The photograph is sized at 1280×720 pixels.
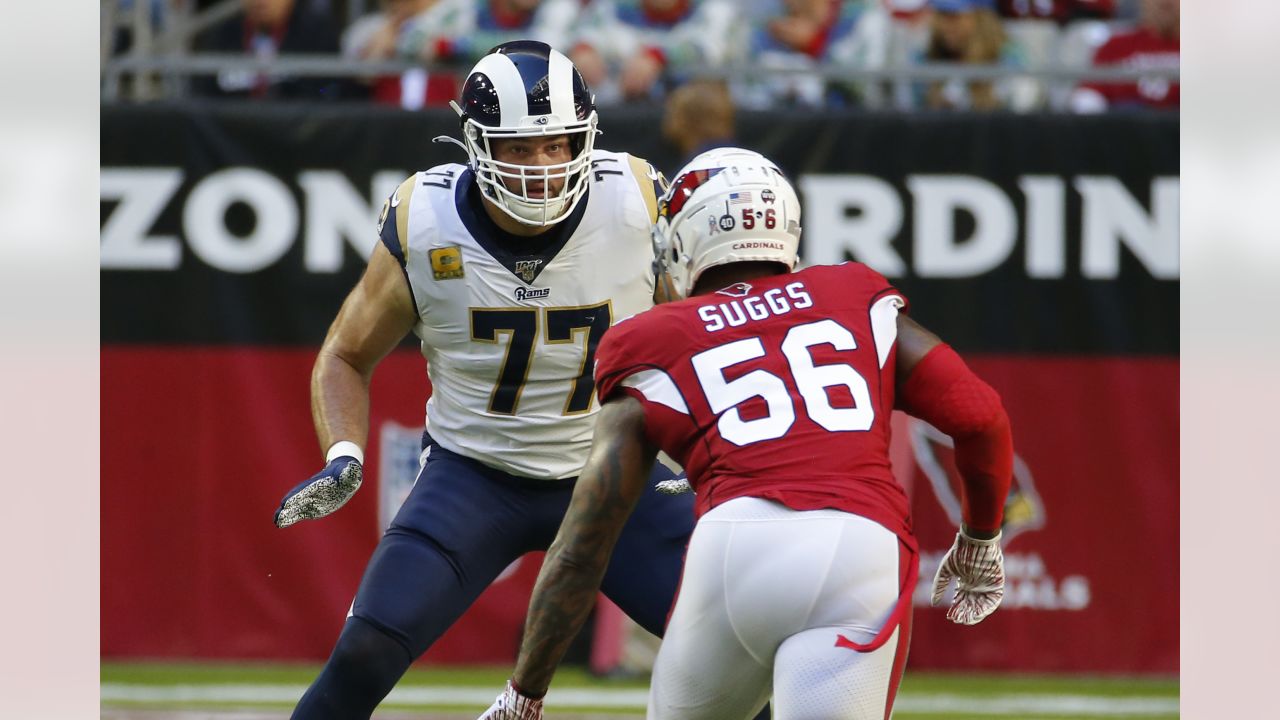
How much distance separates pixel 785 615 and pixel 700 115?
165 inches

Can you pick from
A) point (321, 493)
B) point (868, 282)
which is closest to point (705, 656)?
point (868, 282)

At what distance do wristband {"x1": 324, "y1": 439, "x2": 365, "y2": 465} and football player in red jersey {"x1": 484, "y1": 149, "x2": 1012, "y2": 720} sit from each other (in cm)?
83

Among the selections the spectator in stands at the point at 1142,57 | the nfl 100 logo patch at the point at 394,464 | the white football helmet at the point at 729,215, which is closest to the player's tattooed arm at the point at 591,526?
the white football helmet at the point at 729,215

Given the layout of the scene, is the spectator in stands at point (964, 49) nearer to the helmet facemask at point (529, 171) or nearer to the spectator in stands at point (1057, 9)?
the spectator in stands at point (1057, 9)

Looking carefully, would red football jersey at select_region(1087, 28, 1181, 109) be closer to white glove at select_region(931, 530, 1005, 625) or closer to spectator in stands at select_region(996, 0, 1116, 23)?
spectator in stands at select_region(996, 0, 1116, 23)

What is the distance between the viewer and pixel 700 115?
271 inches

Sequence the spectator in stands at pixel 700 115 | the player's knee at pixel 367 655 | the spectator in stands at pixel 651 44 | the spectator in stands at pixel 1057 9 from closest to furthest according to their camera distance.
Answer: the player's knee at pixel 367 655
the spectator in stands at pixel 700 115
the spectator in stands at pixel 651 44
the spectator in stands at pixel 1057 9

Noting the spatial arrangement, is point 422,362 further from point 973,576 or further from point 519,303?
point 973,576

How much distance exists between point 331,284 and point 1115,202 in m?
3.46

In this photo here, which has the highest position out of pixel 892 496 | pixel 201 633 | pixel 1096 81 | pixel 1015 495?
pixel 1096 81

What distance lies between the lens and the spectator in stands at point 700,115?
22.5ft

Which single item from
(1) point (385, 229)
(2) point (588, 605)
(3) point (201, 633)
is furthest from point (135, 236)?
(2) point (588, 605)

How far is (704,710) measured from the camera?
10.1ft

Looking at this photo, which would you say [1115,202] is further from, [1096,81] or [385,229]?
[385,229]
